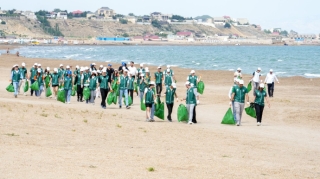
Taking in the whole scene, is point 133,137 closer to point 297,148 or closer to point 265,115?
point 297,148

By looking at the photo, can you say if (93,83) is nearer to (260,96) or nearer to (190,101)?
(190,101)

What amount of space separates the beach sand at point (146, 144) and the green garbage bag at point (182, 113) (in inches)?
16.5

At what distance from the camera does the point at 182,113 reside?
21438 mm

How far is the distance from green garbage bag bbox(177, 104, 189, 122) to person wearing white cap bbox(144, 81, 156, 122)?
2.90 ft

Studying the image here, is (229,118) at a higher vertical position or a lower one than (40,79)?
lower

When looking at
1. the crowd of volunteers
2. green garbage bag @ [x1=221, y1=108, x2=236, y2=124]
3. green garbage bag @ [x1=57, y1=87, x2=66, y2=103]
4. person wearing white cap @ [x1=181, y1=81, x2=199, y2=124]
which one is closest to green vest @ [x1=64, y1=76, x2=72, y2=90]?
the crowd of volunteers

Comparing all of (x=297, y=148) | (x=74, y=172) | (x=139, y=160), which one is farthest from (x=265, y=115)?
(x=74, y=172)

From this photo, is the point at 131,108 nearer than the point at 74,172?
No

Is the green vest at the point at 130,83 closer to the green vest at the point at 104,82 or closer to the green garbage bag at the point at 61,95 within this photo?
the green vest at the point at 104,82

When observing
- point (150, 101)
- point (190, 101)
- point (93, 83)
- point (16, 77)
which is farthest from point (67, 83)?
point (190, 101)

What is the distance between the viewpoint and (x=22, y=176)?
37.7 feet

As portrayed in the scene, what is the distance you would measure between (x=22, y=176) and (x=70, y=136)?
5401 mm

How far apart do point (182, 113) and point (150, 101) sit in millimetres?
1122

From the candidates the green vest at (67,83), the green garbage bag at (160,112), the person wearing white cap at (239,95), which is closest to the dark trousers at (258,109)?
the person wearing white cap at (239,95)
